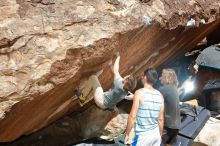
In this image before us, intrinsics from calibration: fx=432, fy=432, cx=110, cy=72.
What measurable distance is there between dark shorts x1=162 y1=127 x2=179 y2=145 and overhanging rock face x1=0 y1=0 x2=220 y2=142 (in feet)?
3.69

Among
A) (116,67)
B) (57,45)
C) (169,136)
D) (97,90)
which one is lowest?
(169,136)

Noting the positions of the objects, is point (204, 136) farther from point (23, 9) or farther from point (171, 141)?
point (23, 9)

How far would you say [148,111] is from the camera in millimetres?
5020

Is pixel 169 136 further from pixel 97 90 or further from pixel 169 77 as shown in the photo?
pixel 97 90

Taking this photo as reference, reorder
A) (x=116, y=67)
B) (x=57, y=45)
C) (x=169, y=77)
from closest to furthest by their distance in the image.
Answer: (x=57, y=45), (x=116, y=67), (x=169, y=77)

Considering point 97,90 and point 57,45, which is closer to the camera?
point 57,45

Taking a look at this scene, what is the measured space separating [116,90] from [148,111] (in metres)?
0.49

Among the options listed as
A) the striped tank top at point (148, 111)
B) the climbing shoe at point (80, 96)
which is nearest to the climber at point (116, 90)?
the climbing shoe at point (80, 96)

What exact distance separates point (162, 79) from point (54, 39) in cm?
186

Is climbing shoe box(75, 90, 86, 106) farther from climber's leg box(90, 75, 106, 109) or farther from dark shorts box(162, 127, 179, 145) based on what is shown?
dark shorts box(162, 127, 179, 145)

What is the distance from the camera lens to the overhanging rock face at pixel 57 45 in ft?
14.4

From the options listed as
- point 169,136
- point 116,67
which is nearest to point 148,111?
point 116,67

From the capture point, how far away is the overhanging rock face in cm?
439

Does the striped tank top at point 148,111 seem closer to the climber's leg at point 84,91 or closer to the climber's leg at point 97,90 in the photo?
the climber's leg at point 97,90
